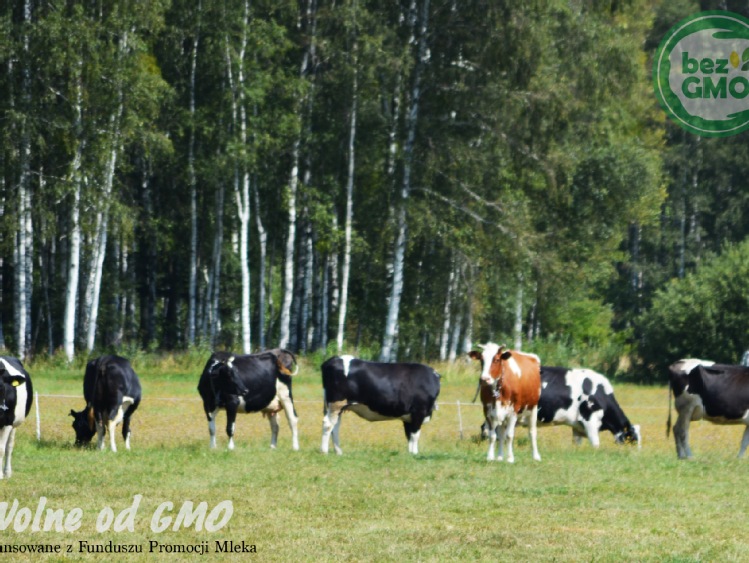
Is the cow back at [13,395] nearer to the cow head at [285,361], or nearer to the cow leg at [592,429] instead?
the cow head at [285,361]

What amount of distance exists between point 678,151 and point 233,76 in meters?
27.9

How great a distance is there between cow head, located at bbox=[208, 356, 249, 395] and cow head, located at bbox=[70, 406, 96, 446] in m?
Result: 2.26

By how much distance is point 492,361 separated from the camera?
21250 mm

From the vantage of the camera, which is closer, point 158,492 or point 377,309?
point 158,492

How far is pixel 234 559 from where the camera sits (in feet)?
42.4

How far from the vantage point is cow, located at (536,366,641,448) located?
2494 cm

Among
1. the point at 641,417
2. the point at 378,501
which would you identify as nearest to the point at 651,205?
the point at 641,417

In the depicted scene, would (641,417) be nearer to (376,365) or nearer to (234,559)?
(376,365)

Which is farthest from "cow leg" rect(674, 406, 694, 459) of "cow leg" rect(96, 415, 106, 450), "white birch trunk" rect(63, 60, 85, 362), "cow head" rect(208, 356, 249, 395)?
"white birch trunk" rect(63, 60, 85, 362)

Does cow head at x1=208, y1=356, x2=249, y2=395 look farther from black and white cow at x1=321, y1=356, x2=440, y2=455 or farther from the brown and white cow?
the brown and white cow

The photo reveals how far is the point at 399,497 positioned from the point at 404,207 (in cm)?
2496

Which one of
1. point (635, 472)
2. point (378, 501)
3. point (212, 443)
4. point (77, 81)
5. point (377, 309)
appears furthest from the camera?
point (377, 309)

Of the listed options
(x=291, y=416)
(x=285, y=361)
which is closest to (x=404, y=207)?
(x=285, y=361)

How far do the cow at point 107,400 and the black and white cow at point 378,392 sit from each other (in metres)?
3.63
